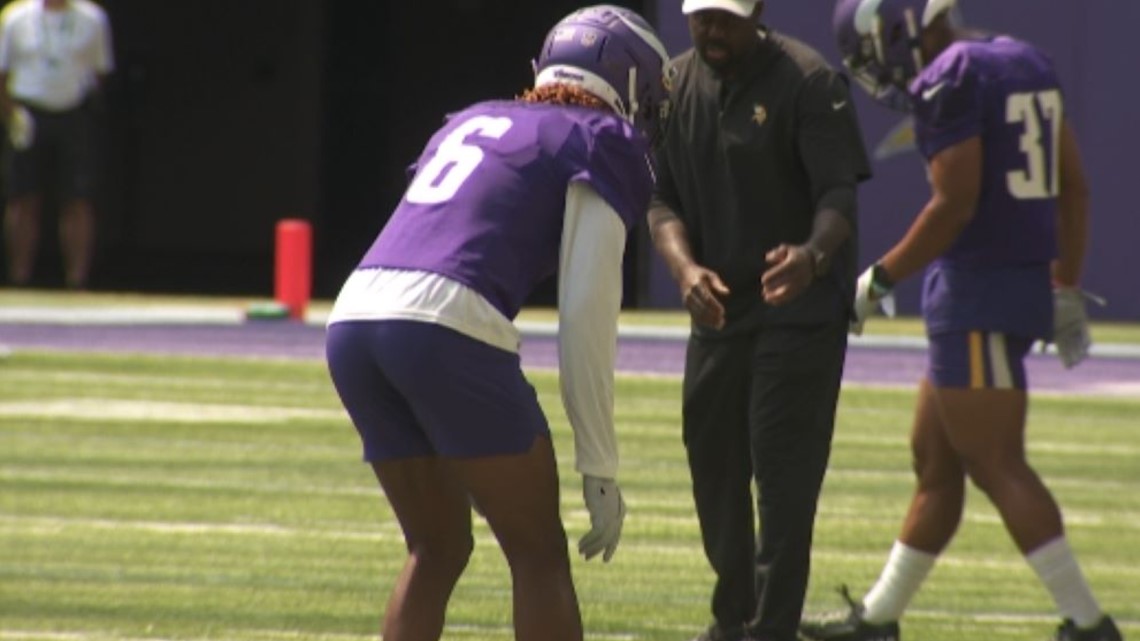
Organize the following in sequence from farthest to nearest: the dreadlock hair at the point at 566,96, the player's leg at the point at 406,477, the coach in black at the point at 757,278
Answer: the coach in black at the point at 757,278
the dreadlock hair at the point at 566,96
the player's leg at the point at 406,477

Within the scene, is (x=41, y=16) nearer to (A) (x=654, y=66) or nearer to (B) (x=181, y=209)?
(B) (x=181, y=209)

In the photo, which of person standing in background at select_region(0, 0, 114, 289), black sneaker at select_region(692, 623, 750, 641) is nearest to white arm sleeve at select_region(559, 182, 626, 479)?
black sneaker at select_region(692, 623, 750, 641)

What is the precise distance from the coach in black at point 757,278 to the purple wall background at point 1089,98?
1493 centimetres

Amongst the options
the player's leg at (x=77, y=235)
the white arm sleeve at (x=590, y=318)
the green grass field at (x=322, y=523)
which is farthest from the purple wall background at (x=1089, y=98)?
the white arm sleeve at (x=590, y=318)

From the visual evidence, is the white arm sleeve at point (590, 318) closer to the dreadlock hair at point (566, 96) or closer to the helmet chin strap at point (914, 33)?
the dreadlock hair at point (566, 96)

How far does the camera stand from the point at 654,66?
275 inches

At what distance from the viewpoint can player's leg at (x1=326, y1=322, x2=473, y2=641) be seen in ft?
21.3

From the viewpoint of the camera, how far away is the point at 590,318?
6375 mm

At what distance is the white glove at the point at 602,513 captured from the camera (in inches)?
255

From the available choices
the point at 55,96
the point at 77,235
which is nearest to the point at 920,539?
the point at 55,96

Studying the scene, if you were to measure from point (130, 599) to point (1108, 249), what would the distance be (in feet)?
50.1

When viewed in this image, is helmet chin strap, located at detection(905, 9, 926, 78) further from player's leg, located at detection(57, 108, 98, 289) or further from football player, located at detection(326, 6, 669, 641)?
player's leg, located at detection(57, 108, 98, 289)

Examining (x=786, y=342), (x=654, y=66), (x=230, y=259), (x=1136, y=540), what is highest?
(x=654, y=66)

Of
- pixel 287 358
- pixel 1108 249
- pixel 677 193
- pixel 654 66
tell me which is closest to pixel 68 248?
pixel 287 358
